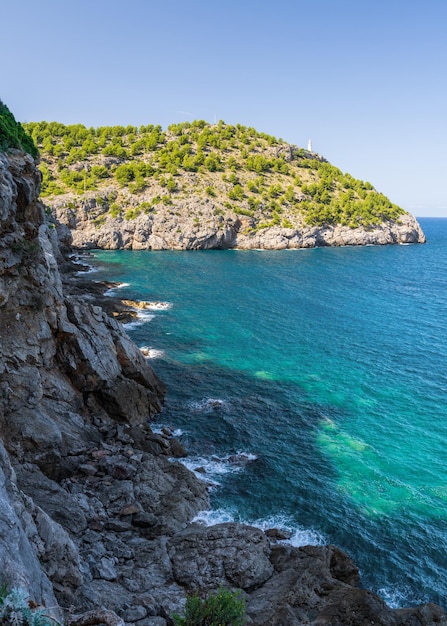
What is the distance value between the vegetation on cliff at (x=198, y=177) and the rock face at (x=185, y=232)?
2228 millimetres

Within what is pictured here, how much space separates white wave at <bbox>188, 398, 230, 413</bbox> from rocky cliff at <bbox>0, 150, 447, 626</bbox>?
323cm

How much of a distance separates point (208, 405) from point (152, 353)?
509 inches

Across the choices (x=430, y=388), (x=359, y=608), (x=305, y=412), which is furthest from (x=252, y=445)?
(x=430, y=388)

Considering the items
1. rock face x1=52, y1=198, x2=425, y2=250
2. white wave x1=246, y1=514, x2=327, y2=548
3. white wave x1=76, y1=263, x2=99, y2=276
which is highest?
rock face x1=52, y1=198, x2=425, y2=250

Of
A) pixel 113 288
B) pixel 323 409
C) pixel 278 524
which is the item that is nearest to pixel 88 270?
pixel 113 288

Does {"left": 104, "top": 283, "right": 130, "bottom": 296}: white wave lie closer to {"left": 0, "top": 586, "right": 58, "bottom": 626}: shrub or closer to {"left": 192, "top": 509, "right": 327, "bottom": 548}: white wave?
{"left": 192, "top": 509, "right": 327, "bottom": 548}: white wave

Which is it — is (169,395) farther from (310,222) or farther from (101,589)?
(310,222)

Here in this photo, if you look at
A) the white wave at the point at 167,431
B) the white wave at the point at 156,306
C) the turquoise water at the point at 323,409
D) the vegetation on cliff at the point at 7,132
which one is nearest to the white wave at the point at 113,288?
the turquoise water at the point at 323,409

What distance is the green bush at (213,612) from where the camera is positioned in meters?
13.1

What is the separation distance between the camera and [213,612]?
1352 centimetres

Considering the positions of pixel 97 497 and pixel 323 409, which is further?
pixel 323 409

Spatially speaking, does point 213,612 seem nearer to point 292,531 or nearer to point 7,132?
point 292,531

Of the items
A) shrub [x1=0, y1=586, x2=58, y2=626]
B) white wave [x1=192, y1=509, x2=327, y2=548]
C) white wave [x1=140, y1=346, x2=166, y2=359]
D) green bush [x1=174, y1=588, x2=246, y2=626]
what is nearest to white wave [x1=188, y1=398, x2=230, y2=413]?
white wave [x1=140, y1=346, x2=166, y2=359]

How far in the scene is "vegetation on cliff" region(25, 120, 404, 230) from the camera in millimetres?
Result: 132500
